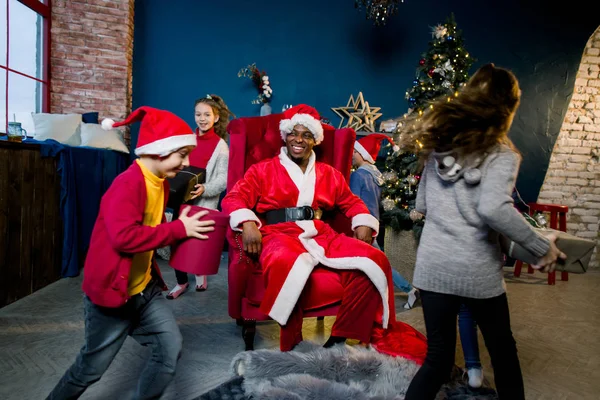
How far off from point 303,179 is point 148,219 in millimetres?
1335

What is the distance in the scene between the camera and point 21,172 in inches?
132

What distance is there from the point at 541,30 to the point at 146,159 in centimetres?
634

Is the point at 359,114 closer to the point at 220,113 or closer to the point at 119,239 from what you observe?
the point at 220,113

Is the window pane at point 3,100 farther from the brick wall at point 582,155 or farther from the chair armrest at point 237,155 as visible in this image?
the brick wall at point 582,155

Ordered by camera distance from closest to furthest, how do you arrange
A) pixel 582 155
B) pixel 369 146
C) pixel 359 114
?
pixel 369 146
pixel 359 114
pixel 582 155

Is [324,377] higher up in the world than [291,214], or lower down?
lower down

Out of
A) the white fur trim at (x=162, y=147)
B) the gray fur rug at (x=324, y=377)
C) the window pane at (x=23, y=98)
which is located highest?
the window pane at (x=23, y=98)

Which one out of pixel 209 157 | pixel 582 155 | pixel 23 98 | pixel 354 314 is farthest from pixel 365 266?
pixel 582 155

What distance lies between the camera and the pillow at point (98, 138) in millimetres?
4645

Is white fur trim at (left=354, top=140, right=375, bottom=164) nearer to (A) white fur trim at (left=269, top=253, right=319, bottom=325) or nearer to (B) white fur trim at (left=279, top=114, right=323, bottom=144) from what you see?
(B) white fur trim at (left=279, top=114, right=323, bottom=144)

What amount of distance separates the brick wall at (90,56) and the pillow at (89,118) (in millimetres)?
289

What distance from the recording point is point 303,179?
2.91 metres

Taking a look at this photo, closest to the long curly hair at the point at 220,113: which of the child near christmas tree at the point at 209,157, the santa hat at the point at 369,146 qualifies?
the child near christmas tree at the point at 209,157

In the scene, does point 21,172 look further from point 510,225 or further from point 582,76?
point 582,76
